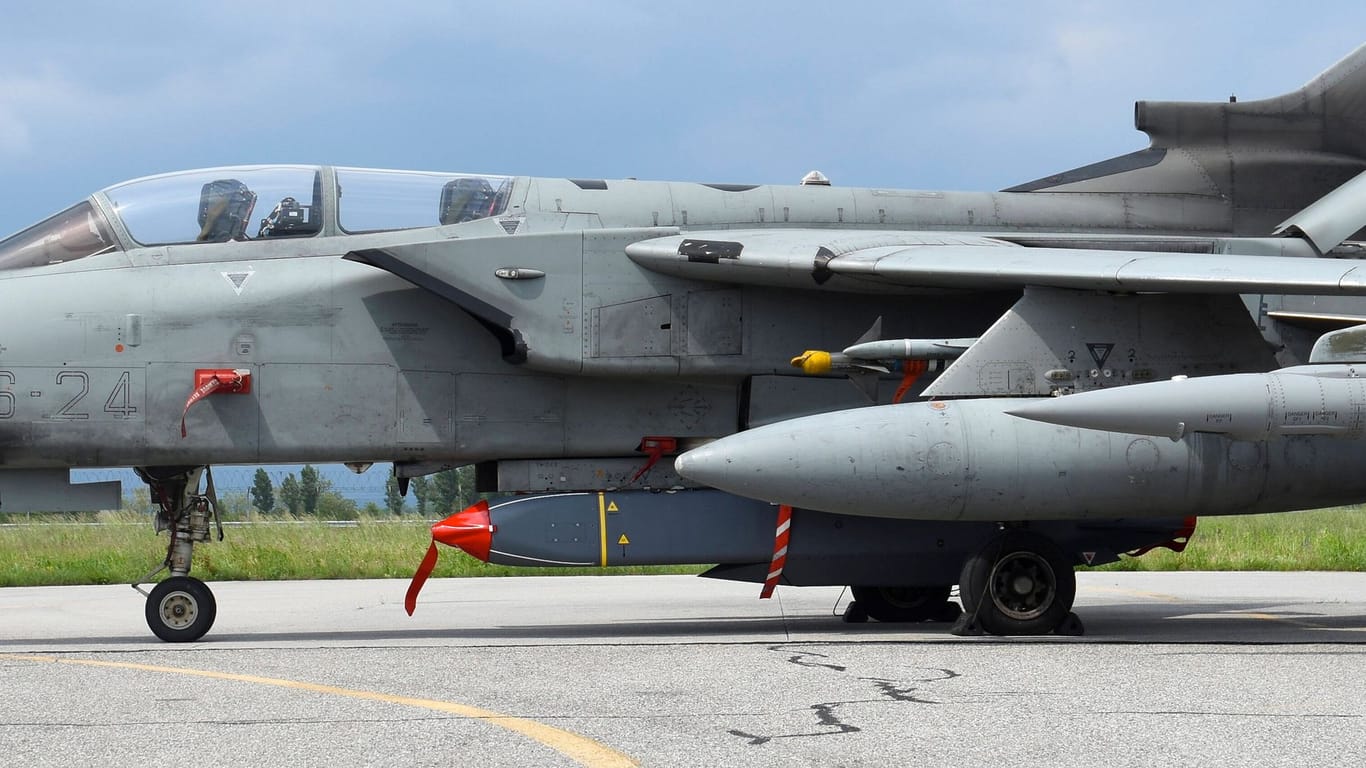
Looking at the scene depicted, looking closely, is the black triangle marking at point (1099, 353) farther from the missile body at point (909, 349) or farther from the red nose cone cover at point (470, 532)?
the red nose cone cover at point (470, 532)

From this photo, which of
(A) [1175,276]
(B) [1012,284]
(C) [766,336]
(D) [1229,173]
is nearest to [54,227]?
(C) [766,336]

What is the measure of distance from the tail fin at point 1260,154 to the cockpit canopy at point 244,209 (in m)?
4.86

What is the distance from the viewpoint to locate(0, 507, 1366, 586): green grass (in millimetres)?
17875

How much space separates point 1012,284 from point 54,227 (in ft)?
21.6

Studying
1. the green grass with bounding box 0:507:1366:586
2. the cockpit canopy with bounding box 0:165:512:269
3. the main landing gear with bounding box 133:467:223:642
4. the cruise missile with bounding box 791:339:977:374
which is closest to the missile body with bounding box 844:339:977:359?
the cruise missile with bounding box 791:339:977:374

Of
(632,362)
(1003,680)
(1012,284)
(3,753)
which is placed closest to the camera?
(3,753)

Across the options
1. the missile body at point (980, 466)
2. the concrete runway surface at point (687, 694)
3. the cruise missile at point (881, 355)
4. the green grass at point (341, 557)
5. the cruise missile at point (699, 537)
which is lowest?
the green grass at point (341, 557)

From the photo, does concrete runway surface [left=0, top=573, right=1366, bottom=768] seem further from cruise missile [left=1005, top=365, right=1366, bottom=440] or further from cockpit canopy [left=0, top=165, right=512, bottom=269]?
cockpit canopy [left=0, top=165, right=512, bottom=269]

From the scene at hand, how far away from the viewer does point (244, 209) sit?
998 centimetres

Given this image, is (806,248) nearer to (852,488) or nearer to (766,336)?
(766,336)

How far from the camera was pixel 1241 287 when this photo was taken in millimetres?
8852

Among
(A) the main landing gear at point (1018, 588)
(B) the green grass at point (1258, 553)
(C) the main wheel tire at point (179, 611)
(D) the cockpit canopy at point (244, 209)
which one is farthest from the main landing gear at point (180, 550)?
(B) the green grass at point (1258, 553)

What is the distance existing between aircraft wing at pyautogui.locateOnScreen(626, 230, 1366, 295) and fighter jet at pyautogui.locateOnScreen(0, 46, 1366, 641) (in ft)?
0.10

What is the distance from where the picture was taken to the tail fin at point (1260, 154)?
460 inches
